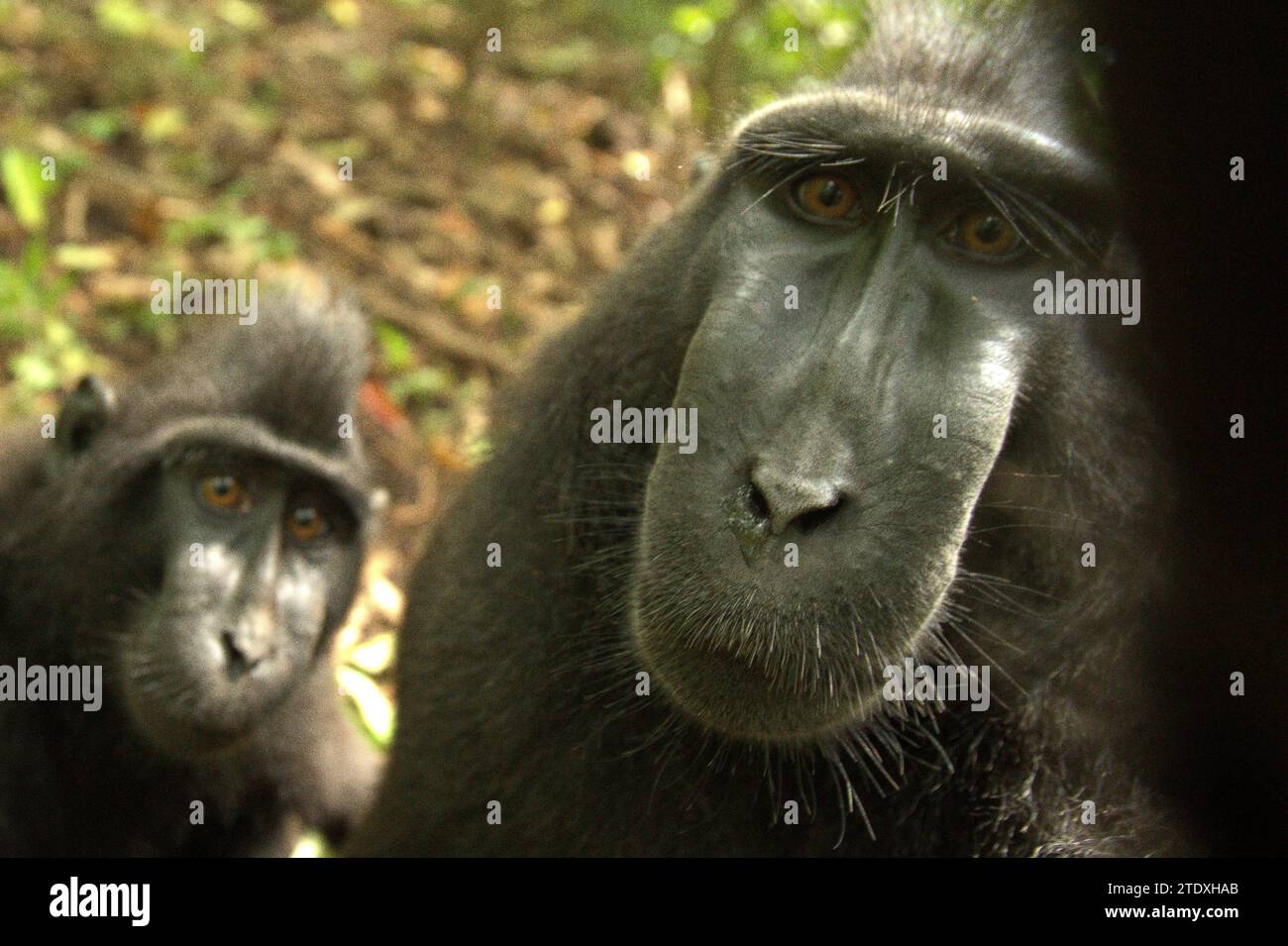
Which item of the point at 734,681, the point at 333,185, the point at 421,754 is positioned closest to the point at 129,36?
the point at 333,185

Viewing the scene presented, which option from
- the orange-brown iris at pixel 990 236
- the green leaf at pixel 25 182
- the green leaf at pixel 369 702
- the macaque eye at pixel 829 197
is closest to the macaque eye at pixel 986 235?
the orange-brown iris at pixel 990 236

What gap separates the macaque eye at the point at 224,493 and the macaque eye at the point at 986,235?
2.94 meters

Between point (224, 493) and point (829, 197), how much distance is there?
2.71m

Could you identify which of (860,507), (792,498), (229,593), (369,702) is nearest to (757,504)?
(792,498)

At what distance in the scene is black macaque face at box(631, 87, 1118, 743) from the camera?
279 centimetres

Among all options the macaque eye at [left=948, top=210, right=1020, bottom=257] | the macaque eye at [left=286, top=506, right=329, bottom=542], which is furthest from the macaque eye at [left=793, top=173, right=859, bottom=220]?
the macaque eye at [left=286, top=506, right=329, bottom=542]

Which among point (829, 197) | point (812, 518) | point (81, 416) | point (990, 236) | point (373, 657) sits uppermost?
point (829, 197)

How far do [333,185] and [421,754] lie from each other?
5404 mm

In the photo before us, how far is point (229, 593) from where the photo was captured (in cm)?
468

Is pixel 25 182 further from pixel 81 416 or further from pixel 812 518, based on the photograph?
pixel 812 518

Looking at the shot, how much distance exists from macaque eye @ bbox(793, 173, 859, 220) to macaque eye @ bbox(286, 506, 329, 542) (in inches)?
102

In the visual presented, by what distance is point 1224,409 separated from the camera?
4.51 feet

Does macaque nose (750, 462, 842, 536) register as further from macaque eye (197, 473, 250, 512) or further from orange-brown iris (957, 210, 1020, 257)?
macaque eye (197, 473, 250, 512)
